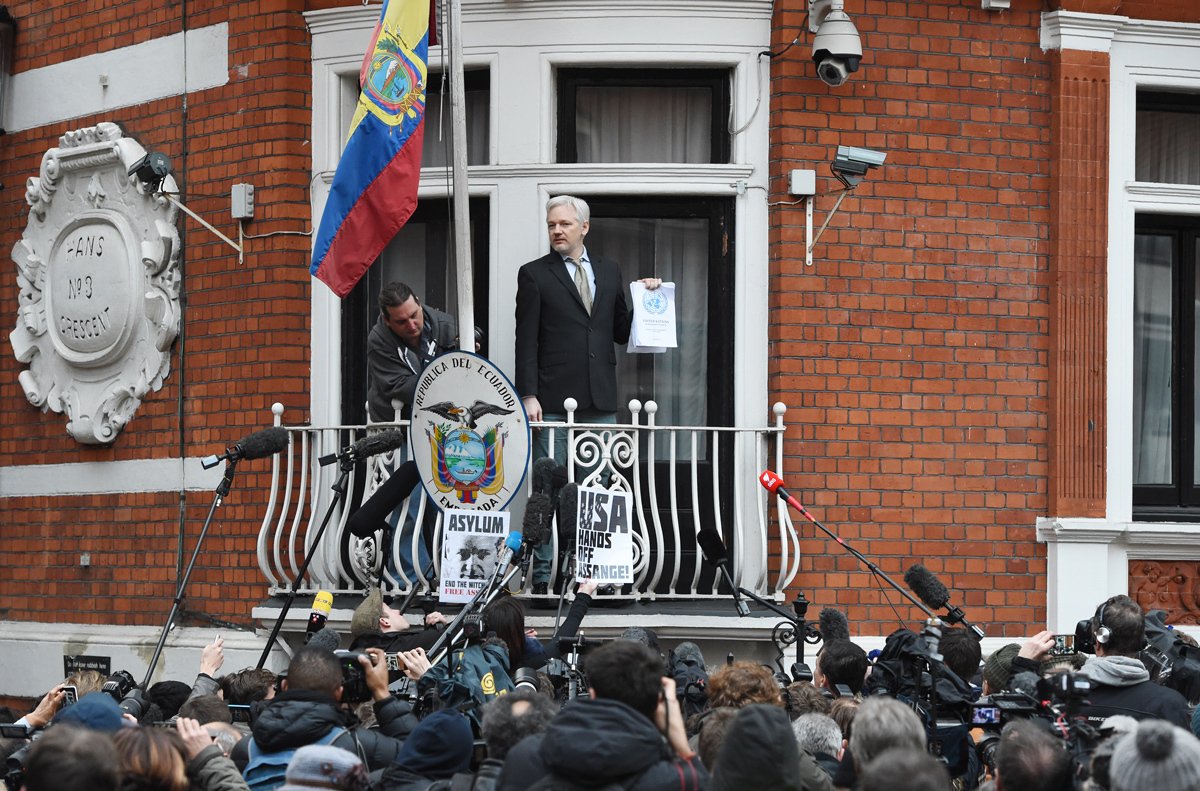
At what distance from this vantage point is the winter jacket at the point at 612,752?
523cm

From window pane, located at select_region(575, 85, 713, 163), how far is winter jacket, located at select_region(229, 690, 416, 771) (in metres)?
4.84

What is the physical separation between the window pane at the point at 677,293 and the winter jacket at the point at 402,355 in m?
1.11

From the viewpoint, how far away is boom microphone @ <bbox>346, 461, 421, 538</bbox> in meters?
9.89

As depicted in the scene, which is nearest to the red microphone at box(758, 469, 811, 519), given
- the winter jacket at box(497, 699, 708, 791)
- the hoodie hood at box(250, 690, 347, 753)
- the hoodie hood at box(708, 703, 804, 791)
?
the hoodie hood at box(250, 690, 347, 753)

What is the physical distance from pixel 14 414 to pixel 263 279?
8.92 feet

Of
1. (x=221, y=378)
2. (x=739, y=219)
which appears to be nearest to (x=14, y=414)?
(x=221, y=378)

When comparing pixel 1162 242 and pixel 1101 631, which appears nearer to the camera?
pixel 1101 631

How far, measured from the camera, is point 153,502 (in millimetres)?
11562

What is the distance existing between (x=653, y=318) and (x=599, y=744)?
523 centimetres

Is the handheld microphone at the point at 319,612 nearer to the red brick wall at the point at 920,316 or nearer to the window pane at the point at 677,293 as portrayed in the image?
the window pane at the point at 677,293

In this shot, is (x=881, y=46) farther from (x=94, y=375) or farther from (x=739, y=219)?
(x=94, y=375)

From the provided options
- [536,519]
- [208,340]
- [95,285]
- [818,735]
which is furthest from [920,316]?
[95,285]

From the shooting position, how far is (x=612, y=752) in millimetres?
5234

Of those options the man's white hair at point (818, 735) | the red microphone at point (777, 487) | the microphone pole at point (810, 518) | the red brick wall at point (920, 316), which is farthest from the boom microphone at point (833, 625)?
the man's white hair at point (818, 735)
